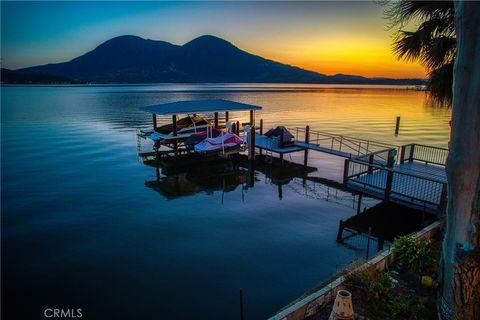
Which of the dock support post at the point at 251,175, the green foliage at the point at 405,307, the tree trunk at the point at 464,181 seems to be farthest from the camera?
the dock support post at the point at 251,175

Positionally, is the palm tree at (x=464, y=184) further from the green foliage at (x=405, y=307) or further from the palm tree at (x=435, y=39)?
the palm tree at (x=435, y=39)

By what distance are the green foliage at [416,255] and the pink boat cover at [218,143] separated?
56.5ft

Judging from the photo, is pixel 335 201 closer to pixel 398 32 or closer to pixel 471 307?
pixel 398 32

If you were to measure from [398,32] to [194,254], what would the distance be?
962cm

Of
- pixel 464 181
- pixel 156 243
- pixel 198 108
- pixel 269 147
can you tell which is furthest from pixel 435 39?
pixel 198 108

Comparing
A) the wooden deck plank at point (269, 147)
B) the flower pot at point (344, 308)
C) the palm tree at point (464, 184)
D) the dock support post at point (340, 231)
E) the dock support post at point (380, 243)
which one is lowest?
the dock support post at point (380, 243)

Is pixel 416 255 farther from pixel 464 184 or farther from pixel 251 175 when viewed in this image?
pixel 251 175

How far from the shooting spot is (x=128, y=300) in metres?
8.27

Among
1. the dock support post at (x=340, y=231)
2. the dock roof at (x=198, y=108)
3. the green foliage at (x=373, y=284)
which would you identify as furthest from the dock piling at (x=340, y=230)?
the dock roof at (x=198, y=108)

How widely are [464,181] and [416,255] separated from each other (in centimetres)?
332

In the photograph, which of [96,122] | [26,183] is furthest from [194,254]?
[96,122]

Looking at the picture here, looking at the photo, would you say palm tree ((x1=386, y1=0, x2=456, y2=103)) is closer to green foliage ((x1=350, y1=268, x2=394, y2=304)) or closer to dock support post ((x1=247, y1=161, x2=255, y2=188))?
green foliage ((x1=350, y1=268, x2=394, y2=304))

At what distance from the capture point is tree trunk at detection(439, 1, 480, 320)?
169 inches

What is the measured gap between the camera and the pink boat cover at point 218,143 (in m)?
23.5
